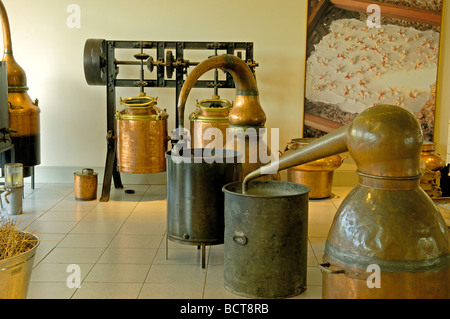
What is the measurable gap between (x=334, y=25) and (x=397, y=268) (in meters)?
5.03

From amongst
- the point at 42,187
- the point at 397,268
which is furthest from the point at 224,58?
the point at 42,187

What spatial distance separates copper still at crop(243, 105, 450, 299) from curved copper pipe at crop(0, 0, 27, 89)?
478 cm

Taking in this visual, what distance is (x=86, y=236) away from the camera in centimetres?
502

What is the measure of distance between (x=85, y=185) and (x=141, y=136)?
2.53 feet

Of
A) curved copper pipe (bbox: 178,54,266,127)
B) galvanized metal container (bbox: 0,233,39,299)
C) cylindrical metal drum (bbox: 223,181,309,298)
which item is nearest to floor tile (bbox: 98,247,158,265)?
cylindrical metal drum (bbox: 223,181,309,298)

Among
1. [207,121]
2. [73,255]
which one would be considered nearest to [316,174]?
[207,121]

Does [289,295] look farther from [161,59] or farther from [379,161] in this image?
[161,59]

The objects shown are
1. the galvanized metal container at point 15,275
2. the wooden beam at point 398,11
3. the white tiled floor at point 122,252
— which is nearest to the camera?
the galvanized metal container at point 15,275

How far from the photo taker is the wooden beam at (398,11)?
6.99 meters

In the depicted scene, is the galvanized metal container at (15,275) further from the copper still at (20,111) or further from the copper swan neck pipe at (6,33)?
the copper swan neck pipe at (6,33)

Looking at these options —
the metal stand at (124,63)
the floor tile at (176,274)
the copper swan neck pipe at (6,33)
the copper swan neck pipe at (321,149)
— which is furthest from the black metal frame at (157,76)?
the copper swan neck pipe at (321,149)

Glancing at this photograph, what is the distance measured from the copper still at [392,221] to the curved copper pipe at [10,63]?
4.78 m

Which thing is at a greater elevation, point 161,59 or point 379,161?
point 161,59

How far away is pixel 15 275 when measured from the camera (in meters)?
2.86
